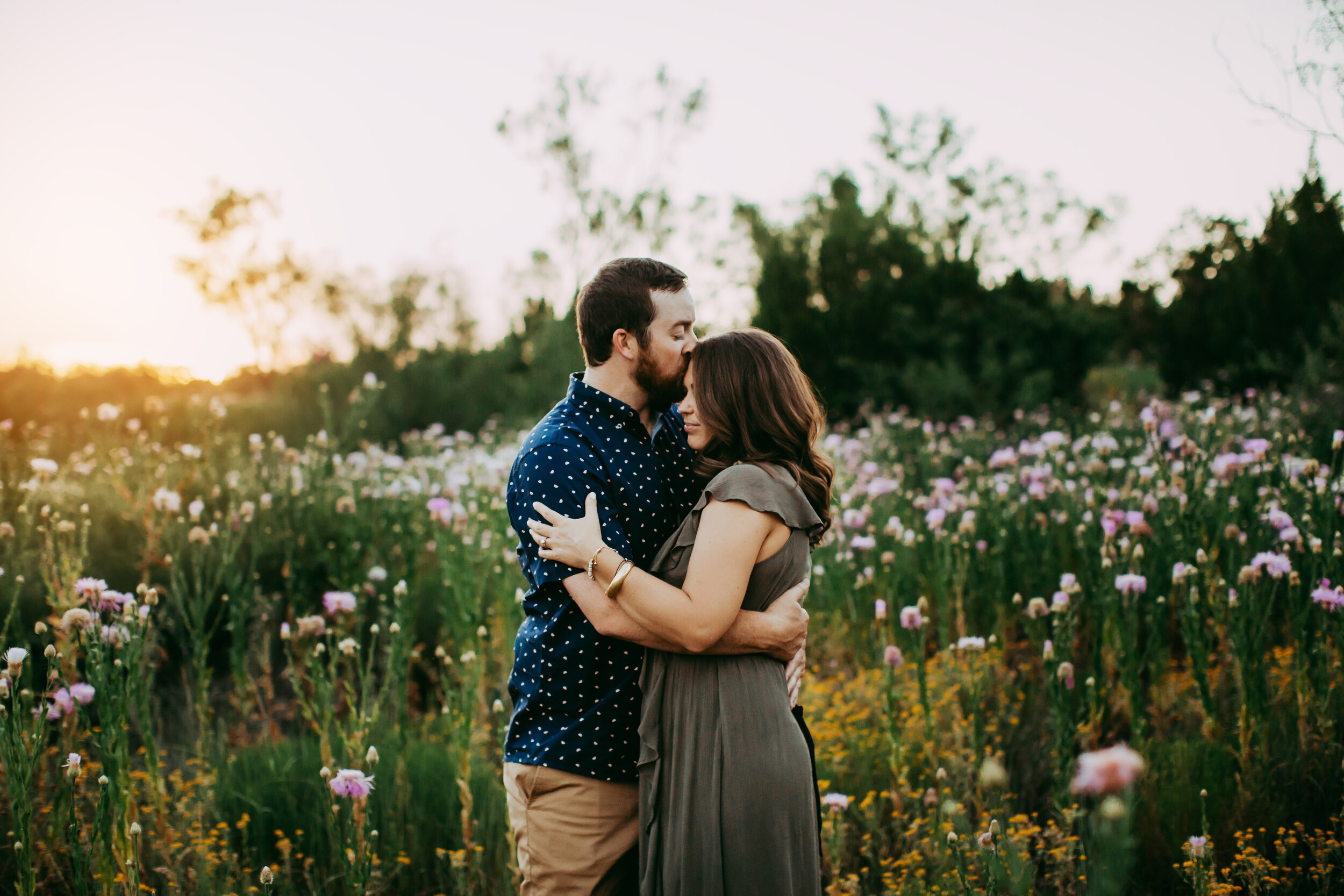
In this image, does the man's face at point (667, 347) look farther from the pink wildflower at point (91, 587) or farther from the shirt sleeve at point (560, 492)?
the pink wildflower at point (91, 587)

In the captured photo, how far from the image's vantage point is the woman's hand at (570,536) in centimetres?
176

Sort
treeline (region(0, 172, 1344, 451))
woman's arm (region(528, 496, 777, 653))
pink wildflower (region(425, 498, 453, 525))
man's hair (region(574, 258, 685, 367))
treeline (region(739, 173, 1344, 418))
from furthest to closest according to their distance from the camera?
treeline (region(0, 172, 1344, 451)), treeline (region(739, 173, 1344, 418)), pink wildflower (region(425, 498, 453, 525)), man's hair (region(574, 258, 685, 367)), woman's arm (region(528, 496, 777, 653))

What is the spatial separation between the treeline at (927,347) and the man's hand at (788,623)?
754cm

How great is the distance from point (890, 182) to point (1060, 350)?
14.6 m

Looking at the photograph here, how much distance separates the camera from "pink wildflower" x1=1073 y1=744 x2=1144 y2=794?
0.79m

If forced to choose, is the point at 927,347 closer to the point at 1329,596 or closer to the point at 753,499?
the point at 1329,596

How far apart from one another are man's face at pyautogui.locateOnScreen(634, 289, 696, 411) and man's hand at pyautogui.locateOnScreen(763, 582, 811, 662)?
0.61 meters

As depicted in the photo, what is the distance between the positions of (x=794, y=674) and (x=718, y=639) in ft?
1.24

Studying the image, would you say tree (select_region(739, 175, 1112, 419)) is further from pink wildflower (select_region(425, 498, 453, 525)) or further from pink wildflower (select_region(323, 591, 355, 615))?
pink wildflower (select_region(323, 591, 355, 615))

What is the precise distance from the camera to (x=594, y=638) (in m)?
1.91

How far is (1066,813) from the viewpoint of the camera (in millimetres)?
2391

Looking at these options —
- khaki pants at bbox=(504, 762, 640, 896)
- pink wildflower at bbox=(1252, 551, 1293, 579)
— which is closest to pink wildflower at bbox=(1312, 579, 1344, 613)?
pink wildflower at bbox=(1252, 551, 1293, 579)

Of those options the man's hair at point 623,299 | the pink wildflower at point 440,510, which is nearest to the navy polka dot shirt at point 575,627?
the man's hair at point 623,299

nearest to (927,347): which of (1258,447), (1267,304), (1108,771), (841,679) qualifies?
(1267,304)
